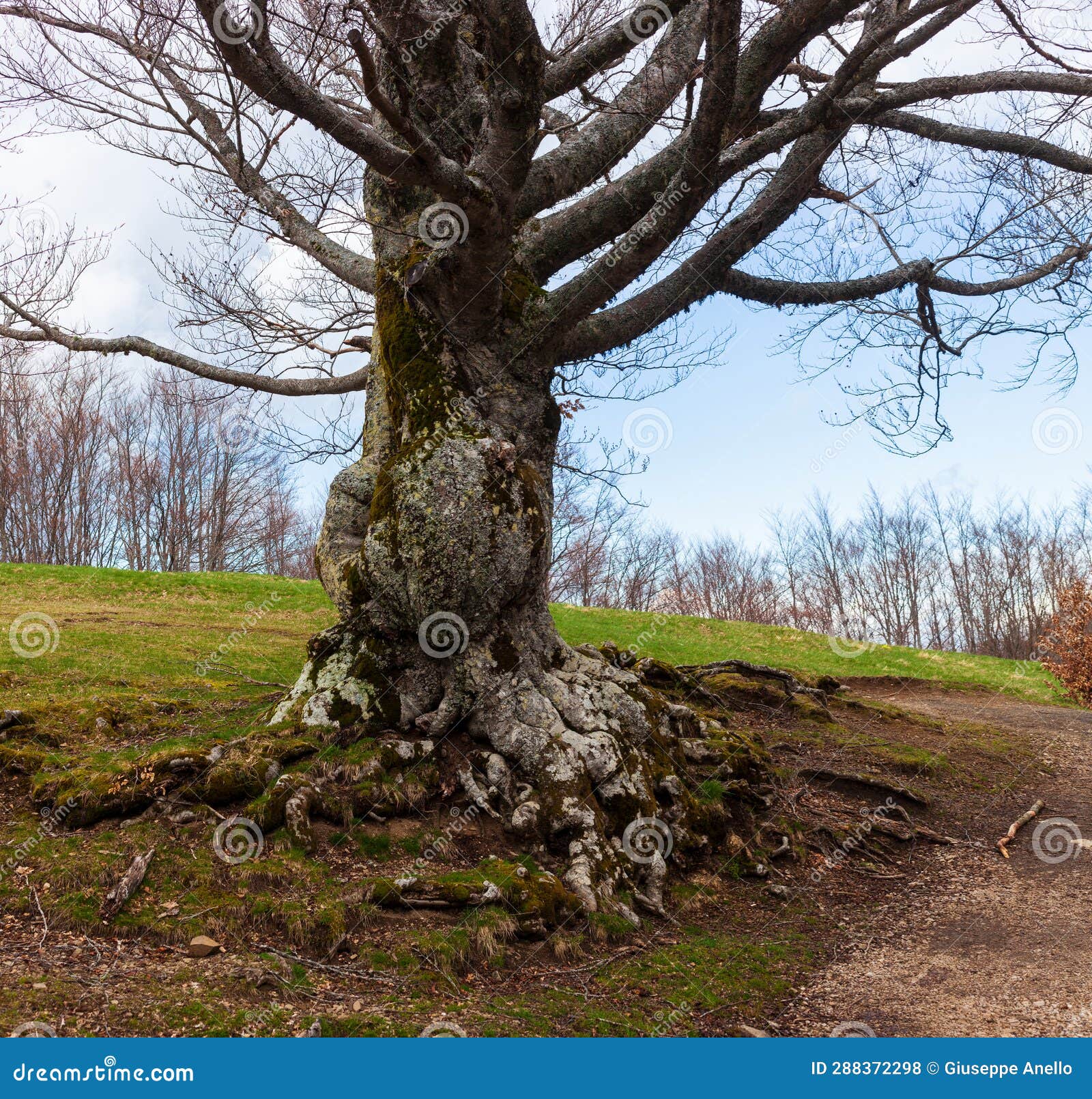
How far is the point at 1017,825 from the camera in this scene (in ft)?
23.5

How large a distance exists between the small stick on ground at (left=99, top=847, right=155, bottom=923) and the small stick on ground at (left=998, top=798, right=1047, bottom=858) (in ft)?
21.2

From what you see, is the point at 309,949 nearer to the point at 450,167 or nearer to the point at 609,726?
the point at 609,726

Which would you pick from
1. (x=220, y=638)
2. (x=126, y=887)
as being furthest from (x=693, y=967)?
(x=220, y=638)

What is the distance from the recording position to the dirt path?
13.1 ft

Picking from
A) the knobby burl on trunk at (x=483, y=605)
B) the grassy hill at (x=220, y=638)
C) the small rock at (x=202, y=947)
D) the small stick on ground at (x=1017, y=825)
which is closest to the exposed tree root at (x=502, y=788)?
the knobby burl on trunk at (x=483, y=605)

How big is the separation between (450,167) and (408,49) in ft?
7.21

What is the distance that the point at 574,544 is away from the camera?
30.5 metres

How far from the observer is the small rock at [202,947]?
3.84 meters

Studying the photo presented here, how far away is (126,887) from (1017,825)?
23.4 ft

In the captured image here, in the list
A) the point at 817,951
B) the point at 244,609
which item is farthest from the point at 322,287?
the point at 244,609

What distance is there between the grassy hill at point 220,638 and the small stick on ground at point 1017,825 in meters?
7.21

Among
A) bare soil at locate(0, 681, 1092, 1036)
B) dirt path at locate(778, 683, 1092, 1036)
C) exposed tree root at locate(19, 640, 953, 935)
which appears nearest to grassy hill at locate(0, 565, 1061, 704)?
exposed tree root at locate(19, 640, 953, 935)

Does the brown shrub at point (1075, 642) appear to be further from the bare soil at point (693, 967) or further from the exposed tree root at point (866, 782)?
the bare soil at point (693, 967)

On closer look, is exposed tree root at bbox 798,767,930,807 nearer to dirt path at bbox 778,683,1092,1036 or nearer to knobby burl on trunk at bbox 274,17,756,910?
dirt path at bbox 778,683,1092,1036
